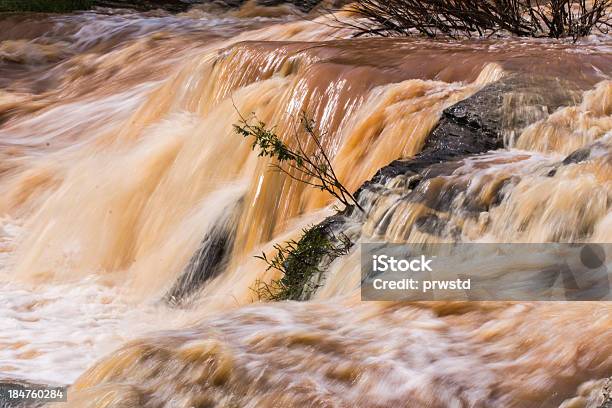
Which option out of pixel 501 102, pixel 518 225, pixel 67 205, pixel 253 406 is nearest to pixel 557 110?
pixel 501 102

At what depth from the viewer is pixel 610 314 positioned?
11.7 ft

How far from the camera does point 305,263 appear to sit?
4.75 meters

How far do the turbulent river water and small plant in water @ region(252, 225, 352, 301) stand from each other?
0.25ft

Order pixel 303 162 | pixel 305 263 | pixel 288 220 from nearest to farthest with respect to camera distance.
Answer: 1. pixel 305 263
2. pixel 288 220
3. pixel 303 162

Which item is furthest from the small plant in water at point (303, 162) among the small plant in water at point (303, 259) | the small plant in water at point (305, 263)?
the small plant in water at point (305, 263)

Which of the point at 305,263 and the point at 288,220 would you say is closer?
the point at 305,263

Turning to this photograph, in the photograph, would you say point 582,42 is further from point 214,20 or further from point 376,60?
point 214,20

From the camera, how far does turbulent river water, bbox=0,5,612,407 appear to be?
342 centimetres

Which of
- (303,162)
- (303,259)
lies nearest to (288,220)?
(303,162)

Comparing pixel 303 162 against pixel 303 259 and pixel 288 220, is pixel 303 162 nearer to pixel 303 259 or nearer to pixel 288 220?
pixel 288 220

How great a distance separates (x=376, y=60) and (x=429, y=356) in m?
3.41

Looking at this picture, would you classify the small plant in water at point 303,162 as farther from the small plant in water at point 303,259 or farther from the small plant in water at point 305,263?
the small plant in water at point 305,263

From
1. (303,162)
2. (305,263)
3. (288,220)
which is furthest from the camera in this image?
(303,162)

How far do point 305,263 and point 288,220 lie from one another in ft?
3.15
